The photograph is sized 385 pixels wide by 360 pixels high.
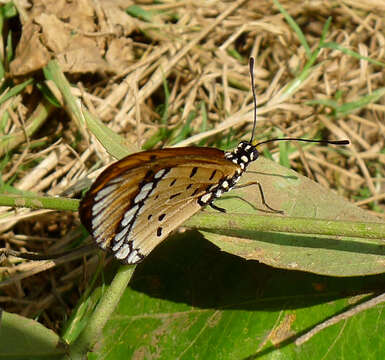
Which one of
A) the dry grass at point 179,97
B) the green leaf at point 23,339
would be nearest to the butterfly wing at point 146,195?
the green leaf at point 23,339

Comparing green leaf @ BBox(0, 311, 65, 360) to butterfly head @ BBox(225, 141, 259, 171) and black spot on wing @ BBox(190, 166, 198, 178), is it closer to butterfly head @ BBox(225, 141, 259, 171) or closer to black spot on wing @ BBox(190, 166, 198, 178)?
black spot on wing @ BBox(190, 166, 198, 178)

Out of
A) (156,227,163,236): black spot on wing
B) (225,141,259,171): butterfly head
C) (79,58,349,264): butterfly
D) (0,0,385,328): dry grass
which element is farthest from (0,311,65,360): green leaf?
(225,141,259,171): butterfly head

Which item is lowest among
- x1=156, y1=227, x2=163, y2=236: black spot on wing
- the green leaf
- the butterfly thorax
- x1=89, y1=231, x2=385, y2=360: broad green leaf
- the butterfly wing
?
x1=89, y1=231, x2=385, y2=360: broad green leaf

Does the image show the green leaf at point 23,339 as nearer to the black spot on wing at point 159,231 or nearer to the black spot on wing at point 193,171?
the black spot on wing at point 159,231

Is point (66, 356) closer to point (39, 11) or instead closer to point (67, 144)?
point (67, 144)

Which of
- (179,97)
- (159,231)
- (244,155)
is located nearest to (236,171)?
(244,155)

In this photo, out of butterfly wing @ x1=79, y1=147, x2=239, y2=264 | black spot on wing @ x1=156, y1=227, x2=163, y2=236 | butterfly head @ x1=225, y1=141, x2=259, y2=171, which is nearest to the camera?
butterfly wing @ x1=79, y1=147, x2=239, y2=264

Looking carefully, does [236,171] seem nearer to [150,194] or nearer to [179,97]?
[150,194]

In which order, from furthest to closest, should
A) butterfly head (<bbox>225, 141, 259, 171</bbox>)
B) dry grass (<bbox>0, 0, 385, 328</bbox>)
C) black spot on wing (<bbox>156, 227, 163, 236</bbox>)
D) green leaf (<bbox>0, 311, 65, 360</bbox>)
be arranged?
1. dry grass (<bbox>0, 0, 385, 328</bbox>)
2. butterfly head (<bbox>225, 141, 259, 171</bbox>)
3. black spot on wing (<bbox>156, 227, 163, 236</bbox>)
4. green leaf (<bbox>0, 311, 65, 360</bbox>)
